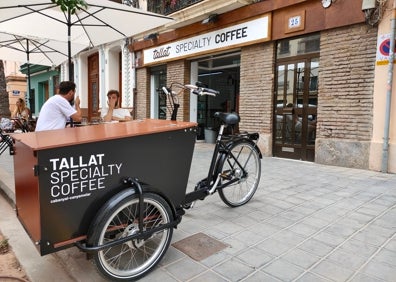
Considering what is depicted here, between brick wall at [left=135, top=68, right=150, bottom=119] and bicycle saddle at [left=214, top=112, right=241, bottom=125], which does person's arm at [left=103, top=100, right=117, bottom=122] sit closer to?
bicycle saddle at [left=214, top=112, right=241, bottom=125]

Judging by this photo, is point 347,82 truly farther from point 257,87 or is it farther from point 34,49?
point 34,49

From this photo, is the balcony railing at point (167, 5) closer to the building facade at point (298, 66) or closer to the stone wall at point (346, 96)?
the building facade at point (298, 66)

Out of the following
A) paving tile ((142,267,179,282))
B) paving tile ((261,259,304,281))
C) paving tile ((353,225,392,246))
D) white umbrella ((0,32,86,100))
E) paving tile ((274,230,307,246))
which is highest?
white umbrella ((0,32,86,100))

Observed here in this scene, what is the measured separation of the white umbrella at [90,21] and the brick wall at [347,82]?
3299mm

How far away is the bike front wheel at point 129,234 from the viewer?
217 cm

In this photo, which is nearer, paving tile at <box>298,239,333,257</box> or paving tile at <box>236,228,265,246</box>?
paving tile at <box>298,239,333,257</box>

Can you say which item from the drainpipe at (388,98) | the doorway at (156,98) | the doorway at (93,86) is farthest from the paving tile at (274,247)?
the doorway at (93,86)

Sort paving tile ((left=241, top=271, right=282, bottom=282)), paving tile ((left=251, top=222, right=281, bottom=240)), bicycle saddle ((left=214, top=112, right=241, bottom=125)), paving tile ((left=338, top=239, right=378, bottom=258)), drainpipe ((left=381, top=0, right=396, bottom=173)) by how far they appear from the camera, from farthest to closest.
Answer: drainpipe ((left=381, top=0, right=396, bottom=173)), bicycle saddle ((left=214, top=112, right=241, bottom=125)), paving tile ((left=251, top=222, right=281, bottom=240)), paving tile ((left=338, top=239, right=378, bottom=258)), paving tile ((left=241, top=271, right=282, bottom=282))

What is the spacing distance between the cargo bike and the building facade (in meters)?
4.58

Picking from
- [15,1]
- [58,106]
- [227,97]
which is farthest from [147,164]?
[227,97]

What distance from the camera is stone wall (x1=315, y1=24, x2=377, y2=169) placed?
6.00 m

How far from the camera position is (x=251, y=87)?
8125 mm

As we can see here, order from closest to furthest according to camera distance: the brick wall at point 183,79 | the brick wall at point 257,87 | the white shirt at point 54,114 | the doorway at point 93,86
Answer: the white shirt at point 54,114 → the brick wall at point 257,87 → the brick wall at point 183,79 → the doorway at point 93,86

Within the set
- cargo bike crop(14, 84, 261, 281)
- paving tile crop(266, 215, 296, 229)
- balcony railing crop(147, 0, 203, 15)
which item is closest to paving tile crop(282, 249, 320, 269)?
paving tile crop(266, 215, 296, 229)
